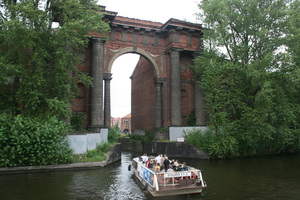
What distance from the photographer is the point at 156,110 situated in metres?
37.4

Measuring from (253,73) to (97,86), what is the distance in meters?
16.6

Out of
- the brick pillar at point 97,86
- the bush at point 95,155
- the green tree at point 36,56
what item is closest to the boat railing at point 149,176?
the bush at point 95,155

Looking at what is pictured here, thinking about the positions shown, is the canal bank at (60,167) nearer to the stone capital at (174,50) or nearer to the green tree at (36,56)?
the green tree at (36,56)

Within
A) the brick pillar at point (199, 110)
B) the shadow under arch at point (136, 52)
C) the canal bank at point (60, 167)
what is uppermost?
the shadow under arch at point (136, 52)

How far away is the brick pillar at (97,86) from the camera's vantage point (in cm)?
3088

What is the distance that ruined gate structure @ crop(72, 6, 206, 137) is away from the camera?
33375 millimetres

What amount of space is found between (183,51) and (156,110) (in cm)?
874

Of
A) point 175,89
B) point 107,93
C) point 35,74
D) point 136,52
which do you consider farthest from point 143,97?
point 35,74

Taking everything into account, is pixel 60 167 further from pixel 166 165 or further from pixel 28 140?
pixel 166 165

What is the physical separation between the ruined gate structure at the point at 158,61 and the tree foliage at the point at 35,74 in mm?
8895

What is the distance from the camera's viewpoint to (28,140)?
19109 mm

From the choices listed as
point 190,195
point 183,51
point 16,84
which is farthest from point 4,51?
point 183,51

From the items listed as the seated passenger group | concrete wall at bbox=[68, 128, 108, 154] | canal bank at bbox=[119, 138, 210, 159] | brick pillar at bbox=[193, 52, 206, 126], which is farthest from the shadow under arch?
the seated passenger group

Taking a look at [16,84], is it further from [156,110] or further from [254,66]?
[254,66]
